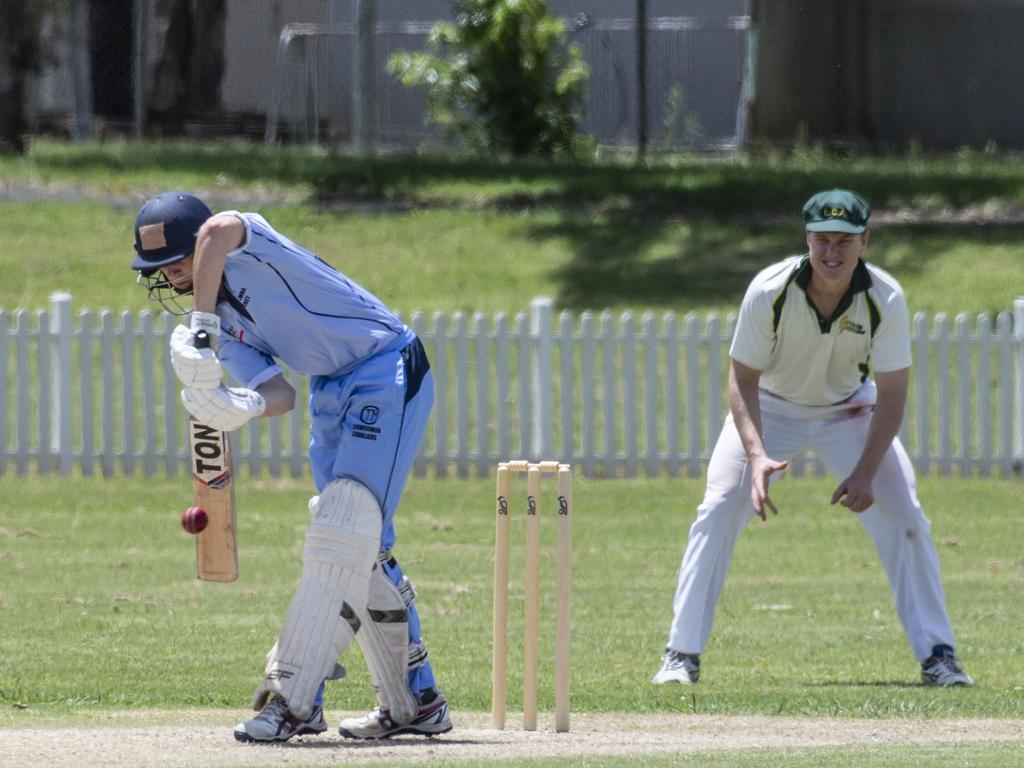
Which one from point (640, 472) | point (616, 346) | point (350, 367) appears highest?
point (350, 367)

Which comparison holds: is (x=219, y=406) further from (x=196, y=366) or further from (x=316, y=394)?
(x=316, y=394)

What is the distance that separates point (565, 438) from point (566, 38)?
12.7 m

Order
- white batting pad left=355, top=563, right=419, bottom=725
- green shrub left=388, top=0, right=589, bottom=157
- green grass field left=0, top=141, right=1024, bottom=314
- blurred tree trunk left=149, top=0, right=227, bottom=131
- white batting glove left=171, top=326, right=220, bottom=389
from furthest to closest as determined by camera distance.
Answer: blurred tree trunk left=149, top=0, right=227, bottom=131
green shrub left=388, top=0, right=589, bottom=157
green grass field left=0, top=141, right=1024, bottom=314
white batting pad left=355, top=563, right=419, bottom=725
white batting glove left=171, top=326, right=220, bottom=389

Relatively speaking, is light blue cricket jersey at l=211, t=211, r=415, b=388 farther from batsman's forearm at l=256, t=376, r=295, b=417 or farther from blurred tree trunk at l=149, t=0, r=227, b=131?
blurred tree trunk at l=149, t=0, r=227, b=131

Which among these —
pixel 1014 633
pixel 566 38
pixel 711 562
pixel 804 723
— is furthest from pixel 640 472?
pixel 566 38

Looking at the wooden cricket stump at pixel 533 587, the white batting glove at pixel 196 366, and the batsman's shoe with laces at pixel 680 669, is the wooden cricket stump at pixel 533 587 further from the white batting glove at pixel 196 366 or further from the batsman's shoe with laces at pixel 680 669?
the batsman's shoe with laces at pixel 680 669

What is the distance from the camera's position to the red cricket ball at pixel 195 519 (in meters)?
5.79

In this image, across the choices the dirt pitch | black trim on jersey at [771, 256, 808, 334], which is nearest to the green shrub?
black trim on jersey at [771, 256, 808, 334]

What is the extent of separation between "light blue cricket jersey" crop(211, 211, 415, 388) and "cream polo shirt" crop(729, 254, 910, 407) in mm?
1900

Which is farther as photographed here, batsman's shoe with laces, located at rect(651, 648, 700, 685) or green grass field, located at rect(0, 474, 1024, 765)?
batsman's shoe with laces, located at rect(651, 648, 700, 685)

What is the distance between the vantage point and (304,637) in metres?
5.79

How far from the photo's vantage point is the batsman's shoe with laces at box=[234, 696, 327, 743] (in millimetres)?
Answer: 5852

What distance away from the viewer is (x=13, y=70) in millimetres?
21750

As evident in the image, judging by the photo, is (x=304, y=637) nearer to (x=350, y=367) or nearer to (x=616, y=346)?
(x=350, y=367)
